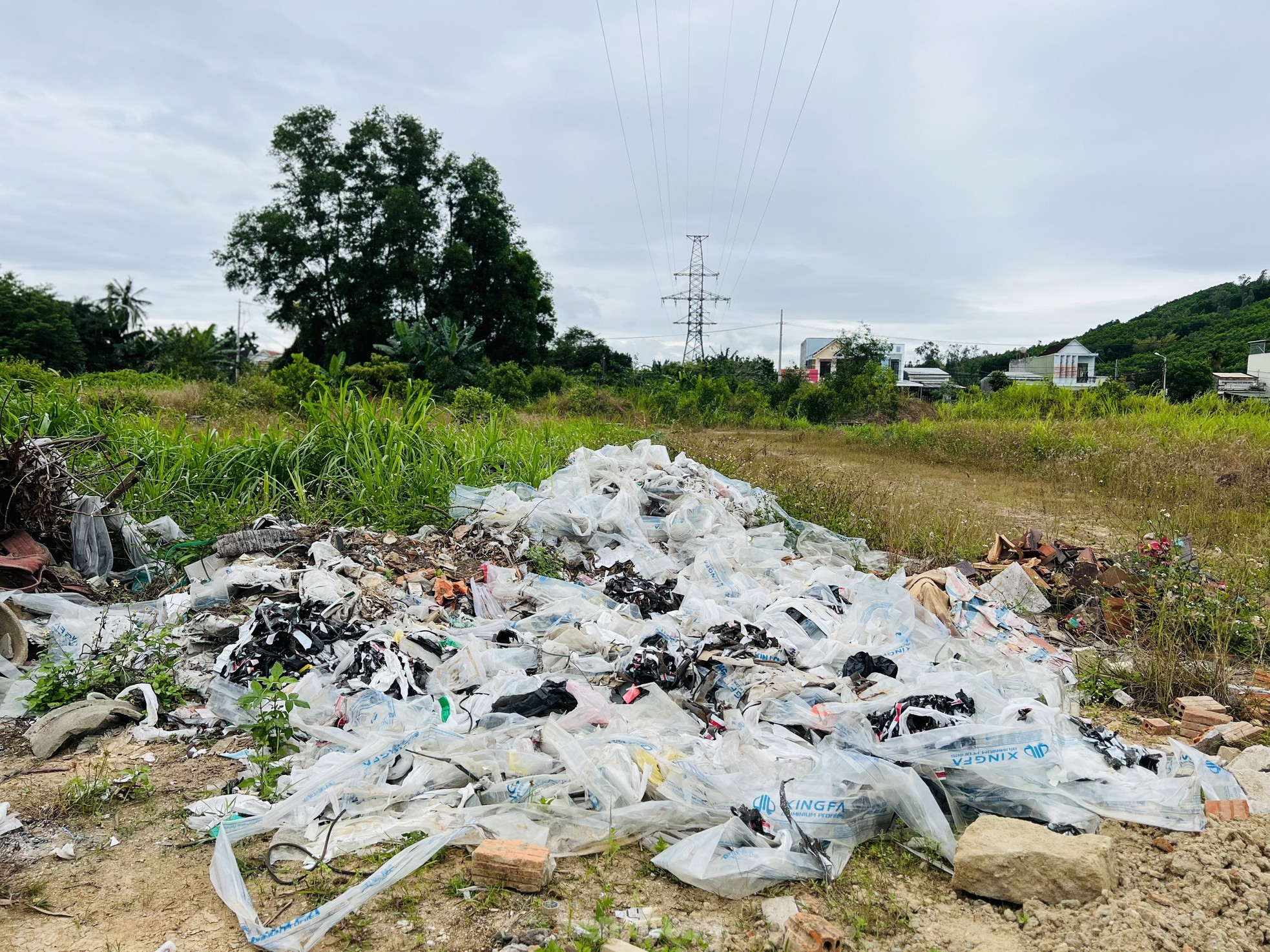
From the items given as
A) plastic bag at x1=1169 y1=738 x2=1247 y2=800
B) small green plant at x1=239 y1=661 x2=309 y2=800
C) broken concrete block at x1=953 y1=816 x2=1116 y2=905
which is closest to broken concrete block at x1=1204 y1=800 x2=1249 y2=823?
plastic bag at x1=1169 y1=738 x2=1247 y2=800

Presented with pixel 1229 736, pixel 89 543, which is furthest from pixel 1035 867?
pixel 89 543

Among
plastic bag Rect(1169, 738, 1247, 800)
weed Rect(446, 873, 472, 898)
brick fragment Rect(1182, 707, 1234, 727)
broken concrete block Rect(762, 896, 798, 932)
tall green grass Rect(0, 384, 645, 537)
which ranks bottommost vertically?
broken concrete block Rect(762, 896, 798, 932)

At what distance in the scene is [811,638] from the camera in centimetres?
310

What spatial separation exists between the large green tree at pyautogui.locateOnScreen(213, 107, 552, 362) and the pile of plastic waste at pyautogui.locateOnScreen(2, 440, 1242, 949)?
2055 centimetres

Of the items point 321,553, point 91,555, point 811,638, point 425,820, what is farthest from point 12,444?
point 811,638

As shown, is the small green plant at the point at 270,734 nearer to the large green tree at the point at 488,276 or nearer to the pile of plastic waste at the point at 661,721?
the pile of plastic waste at the point at 661,721

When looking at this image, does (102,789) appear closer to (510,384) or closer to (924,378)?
(510,384)

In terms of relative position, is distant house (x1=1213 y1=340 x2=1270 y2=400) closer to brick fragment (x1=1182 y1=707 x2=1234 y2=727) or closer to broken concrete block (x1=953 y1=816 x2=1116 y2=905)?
brick fragment (x1=1182 y1=707 x2=1234 y2=727)

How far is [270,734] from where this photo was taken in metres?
2.26

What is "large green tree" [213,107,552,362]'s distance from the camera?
23156 mm

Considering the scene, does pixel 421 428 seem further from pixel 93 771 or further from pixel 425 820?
pixel 425 820

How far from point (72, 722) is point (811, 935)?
217 cm

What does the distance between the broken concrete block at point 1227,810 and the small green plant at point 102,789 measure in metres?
2.69

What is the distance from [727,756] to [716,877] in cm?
44
